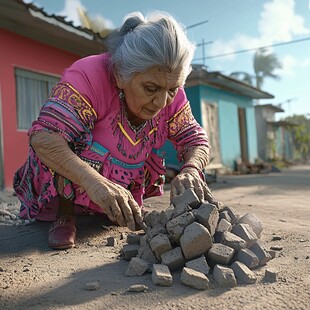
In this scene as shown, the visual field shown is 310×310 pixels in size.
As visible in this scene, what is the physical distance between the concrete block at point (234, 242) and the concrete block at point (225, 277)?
209 mm

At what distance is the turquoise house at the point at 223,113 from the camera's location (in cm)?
986

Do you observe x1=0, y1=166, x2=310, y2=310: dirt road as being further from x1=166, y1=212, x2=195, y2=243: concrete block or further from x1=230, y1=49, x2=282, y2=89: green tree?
x1=230, y1=49, x2=282, y2=89: green tree

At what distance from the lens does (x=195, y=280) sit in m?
1.46

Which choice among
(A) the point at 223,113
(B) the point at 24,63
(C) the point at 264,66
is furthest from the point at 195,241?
(C) the point at 264,66

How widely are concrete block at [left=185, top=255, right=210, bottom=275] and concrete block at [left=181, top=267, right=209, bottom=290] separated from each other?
83mm

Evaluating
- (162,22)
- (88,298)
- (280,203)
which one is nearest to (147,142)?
(162,22)

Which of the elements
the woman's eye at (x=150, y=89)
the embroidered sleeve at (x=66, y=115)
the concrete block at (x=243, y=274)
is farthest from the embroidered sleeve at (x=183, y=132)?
the concrete block at (x=243, y=274)

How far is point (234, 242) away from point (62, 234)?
1.03 m

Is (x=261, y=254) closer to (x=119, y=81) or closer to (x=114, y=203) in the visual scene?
(x=114, y=203)

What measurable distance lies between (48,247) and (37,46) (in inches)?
196

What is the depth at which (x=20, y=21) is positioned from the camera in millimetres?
5516

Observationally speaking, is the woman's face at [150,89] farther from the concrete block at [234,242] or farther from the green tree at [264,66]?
the green tree at [264,66]

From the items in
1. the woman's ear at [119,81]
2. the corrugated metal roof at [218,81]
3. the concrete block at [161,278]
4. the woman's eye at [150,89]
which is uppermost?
the corrugated metal roof at [218,81]

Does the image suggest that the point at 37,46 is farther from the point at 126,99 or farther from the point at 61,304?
the point at 61,304
